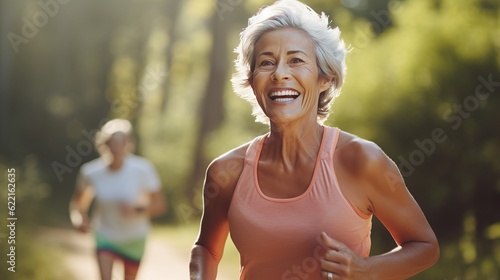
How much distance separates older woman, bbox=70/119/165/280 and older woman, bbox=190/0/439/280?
3.22 m

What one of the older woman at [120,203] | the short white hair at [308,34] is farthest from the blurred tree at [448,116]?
the short white hair at [308,34]

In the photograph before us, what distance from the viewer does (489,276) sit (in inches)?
249

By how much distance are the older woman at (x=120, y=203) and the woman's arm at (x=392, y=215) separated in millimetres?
3667

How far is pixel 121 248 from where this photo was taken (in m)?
5.91

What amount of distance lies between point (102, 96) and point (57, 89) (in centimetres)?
137

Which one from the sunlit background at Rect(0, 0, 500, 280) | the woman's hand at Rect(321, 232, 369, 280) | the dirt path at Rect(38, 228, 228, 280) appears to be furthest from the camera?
the dirt path at Rect(38, 228, 228, 280)

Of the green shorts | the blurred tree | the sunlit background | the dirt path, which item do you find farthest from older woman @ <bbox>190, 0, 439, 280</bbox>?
the dirt path

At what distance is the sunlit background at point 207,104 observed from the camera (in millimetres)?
6750

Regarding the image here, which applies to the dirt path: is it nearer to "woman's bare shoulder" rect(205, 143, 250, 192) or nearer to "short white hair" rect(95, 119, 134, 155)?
"short white hair" rect(95, 119, 134, 155)

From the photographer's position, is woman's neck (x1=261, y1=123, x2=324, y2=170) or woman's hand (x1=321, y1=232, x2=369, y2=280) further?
woman's neck (x1=261, y1=123, x2=324, y2=170)

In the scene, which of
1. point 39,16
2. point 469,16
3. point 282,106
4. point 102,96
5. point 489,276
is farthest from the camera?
point 102,96

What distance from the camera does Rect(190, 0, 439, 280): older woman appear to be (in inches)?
96.3

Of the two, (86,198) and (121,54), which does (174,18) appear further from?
(86,198)

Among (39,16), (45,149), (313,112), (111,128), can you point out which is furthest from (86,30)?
(313,112)
